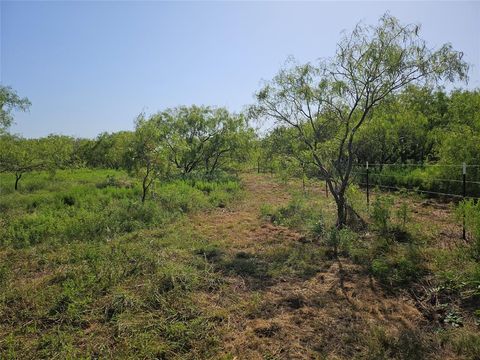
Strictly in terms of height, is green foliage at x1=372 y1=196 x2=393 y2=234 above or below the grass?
above

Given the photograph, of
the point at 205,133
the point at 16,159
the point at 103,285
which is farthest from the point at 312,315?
the point at 205,133

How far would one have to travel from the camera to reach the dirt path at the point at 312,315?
402cm

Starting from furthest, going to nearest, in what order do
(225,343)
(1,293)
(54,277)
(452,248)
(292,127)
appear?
1. (292,127)
2. (452,248)
3. (54,277)
4. (1,293)
5. (225,343)

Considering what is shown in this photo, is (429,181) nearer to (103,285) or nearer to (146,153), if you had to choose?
(146,153)

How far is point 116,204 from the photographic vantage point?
36.9 ft

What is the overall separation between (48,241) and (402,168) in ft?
52.0

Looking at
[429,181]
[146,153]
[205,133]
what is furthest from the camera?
[205,133]

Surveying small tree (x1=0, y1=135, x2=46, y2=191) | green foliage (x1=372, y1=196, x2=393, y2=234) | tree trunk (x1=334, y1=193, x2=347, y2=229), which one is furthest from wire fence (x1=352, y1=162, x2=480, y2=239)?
small tree (x1=0, y1=135, x2=46, y2=191)

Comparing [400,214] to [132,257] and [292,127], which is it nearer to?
[292,127]

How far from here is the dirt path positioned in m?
4.02

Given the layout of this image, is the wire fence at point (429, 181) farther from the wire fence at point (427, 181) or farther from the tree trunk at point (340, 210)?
the tree trunk at point (340, 210)

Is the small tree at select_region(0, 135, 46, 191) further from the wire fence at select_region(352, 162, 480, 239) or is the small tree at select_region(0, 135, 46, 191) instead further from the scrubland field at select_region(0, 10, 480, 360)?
the wire fence at select_region(352, 162, 480, 239)

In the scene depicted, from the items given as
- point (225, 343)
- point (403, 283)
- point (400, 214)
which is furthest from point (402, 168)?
point (225, 343)

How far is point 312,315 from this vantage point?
476cm
